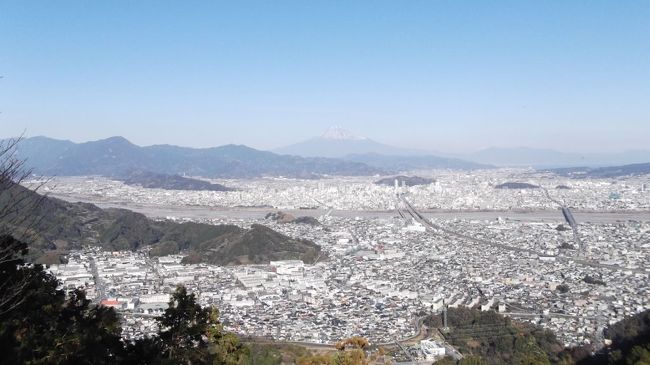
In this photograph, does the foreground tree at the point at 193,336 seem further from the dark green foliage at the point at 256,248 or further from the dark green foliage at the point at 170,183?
the dark green foliage at the point at 170,183

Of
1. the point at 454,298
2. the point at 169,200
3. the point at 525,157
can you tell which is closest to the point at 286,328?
the point at 454,298

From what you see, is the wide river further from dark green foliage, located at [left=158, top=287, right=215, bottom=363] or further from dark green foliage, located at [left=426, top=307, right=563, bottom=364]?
dark green foliage, located at [left=158, top=287, right=215, bottom=363]

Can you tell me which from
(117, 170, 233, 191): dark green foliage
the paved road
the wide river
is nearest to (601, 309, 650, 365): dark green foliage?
the paved road

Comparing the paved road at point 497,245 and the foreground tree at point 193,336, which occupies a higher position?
the foreground tree at point 193,336

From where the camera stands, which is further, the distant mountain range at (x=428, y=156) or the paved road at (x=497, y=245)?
the distant mountain range at (x=428, y=156)

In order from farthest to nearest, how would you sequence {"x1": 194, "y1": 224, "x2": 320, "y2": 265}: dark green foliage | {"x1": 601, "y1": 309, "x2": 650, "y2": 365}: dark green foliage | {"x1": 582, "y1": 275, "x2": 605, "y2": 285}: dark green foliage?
1. {"x1": 194, "y1": 224, "x2": 320, "y2": 265}: dark green foliage
2. {"x1": 582, "y1": 275, "x2": 605, "y2": 285}: dark green foliage
3. {"x1": 601, "y1": 309, "x2": 650, "y2": 365}: dark green foliage

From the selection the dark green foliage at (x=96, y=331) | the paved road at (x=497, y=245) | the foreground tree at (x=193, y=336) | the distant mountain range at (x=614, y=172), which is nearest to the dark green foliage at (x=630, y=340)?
the foreground tree at (x=193, y=336)

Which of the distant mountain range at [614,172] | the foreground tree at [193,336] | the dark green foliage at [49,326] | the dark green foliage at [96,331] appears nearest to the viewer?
the dark green foliage at [49,326]

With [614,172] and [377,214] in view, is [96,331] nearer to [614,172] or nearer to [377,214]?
[377,214]

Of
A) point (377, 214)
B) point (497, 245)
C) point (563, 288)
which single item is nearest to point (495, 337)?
point (563, 288)
